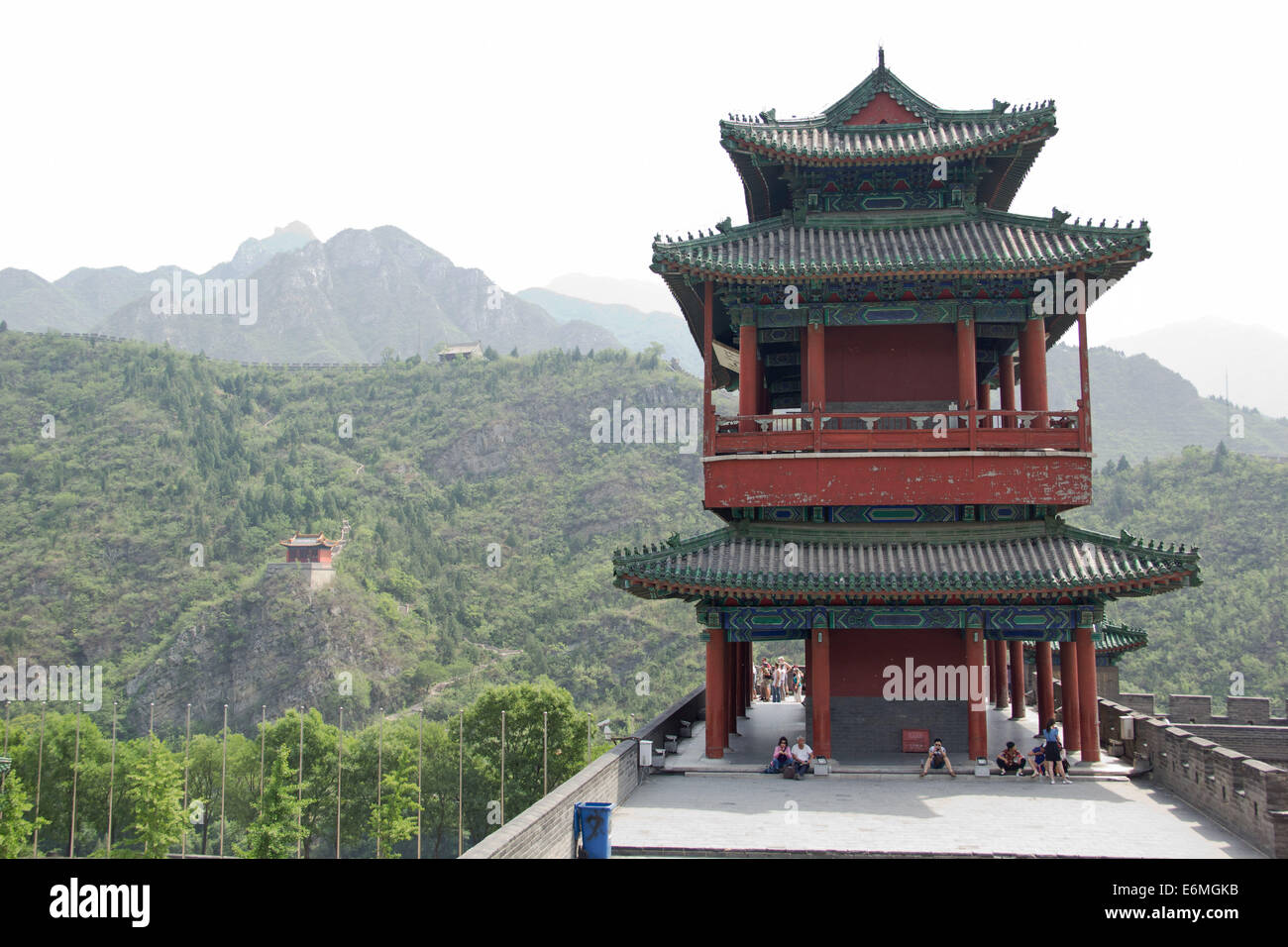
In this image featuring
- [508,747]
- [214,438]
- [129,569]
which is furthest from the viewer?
[214,438]

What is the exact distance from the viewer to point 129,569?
143 meters

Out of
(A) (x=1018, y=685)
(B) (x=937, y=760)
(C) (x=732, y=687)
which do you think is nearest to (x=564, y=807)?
(B) (x=937, y=760)

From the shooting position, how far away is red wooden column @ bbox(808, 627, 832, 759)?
68.4 ft

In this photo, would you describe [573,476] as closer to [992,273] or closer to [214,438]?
[214,438]

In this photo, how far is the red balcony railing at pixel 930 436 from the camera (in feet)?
69.2

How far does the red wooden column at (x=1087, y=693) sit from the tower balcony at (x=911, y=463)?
2.67m

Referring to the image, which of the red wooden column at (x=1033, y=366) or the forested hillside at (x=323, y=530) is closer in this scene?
the red wooden column at (x=1033, y=366)

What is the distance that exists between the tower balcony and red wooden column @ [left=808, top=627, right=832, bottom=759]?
9.07 feet

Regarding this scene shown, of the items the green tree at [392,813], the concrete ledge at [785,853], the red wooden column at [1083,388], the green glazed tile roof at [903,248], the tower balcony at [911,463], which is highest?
the green glazed tile roof at [903,248]

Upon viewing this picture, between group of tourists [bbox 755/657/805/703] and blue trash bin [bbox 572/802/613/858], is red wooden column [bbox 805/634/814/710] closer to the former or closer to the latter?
blue trash bin [bbox 572/802/613/858]

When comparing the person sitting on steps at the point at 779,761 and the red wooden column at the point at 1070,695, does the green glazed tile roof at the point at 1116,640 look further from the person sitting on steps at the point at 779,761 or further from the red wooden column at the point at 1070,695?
the person sitting on steps at the point at 779,761

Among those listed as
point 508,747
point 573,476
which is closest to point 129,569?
point 573,476

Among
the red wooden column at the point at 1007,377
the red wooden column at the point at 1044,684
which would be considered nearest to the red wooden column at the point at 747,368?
the red wooden column at the point at 1007,377

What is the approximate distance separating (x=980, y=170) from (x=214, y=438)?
165911 mm
